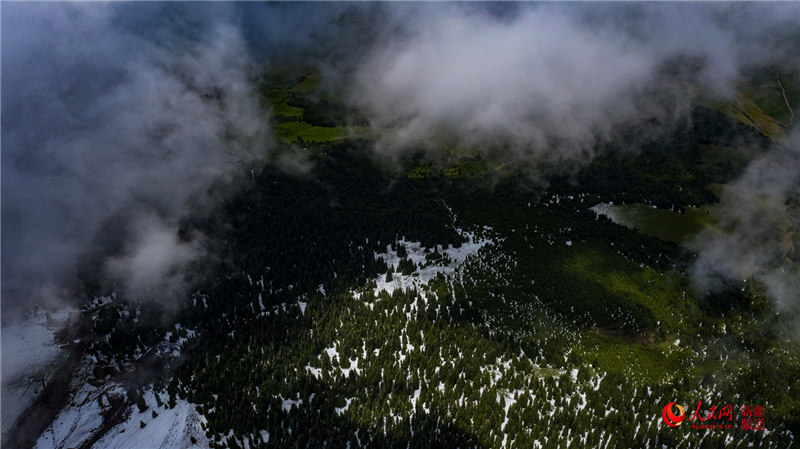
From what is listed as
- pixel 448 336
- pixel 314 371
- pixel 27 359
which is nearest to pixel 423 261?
pixel 448 336

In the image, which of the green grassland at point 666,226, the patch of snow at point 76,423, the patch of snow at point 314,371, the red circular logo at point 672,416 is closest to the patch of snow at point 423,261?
the patch of snow at point 314,371

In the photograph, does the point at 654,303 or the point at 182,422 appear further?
the point at 654,303

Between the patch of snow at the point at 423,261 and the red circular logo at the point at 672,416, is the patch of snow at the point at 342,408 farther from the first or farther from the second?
the red circular logo at the point at 672,416

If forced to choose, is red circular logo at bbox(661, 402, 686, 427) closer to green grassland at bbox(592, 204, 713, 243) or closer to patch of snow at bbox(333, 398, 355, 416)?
patch of snow at bbox(333, 398, 355, 416)

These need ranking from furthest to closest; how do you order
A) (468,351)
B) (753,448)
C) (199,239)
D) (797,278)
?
(797,278)
(199,239)
(468,351)
(753,448)

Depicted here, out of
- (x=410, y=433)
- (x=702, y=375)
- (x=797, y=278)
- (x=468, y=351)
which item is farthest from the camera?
(x=797, y=278)

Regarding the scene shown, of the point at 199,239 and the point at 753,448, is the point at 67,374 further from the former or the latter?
the point at 753,448

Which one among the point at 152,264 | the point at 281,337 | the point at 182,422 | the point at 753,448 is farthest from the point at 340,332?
the point at 753,448

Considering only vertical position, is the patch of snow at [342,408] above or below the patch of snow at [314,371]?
below

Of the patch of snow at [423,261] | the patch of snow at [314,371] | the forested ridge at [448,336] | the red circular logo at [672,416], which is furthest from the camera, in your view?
the patch of snow at [423,261]
